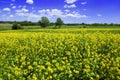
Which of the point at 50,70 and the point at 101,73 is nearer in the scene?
the point at 50,70

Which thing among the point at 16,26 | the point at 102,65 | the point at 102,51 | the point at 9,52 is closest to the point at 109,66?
the point at 102,65

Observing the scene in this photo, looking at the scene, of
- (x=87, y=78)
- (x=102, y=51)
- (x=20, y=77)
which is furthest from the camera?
(x=102, y=51)

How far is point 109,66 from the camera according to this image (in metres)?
8.41

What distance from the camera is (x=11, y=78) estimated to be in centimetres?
729

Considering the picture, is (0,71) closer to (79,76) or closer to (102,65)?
(79,76)

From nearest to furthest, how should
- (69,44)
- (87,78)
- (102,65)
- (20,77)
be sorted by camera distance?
(20,77) < (87,78) < (102,65) < (69,44)

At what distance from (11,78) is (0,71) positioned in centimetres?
92

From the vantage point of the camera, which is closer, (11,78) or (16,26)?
(11,78)

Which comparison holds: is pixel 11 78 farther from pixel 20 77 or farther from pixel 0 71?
pixel 0 71

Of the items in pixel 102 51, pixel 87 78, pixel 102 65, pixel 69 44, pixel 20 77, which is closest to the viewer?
pixel 20 77

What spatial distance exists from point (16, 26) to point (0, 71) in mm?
53850

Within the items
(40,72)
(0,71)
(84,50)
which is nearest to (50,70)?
(40,72)

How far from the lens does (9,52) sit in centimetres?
1304

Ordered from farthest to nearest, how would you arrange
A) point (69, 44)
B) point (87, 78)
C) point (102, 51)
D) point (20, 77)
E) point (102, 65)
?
point (69, 44)
point (102, 51)
point (102, 65)
point (87, 78)
point (20, 77)
